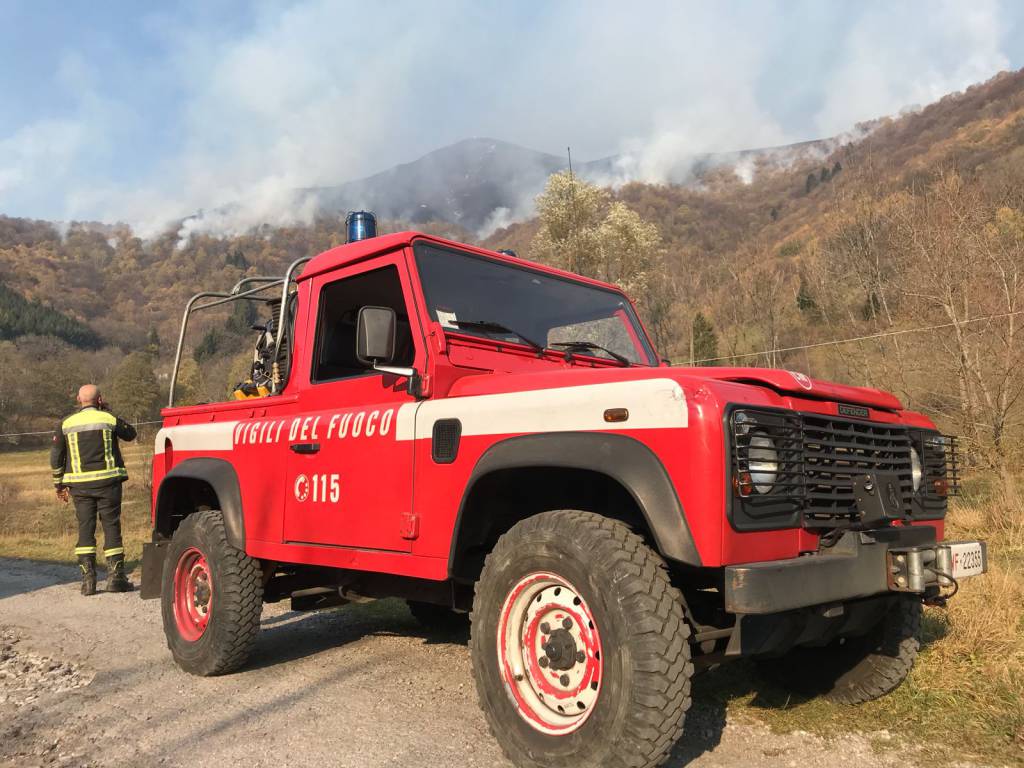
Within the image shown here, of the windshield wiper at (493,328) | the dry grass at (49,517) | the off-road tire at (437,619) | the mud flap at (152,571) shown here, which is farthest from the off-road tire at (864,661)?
the dry grass at (49,517)

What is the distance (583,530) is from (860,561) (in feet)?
3.15

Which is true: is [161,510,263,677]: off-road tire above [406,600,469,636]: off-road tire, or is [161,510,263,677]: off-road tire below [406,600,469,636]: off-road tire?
above

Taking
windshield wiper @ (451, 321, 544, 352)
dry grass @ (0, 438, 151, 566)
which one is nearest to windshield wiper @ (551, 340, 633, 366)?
windshield wiper @ (451, 321, 544, 352)

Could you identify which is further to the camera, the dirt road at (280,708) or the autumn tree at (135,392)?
the autumn tree at (135,392)

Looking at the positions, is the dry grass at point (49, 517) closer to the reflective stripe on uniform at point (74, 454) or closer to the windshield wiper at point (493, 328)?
the reflective stripe on uniform at point (74, 454)

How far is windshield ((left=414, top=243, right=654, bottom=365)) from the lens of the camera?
12.2 ft

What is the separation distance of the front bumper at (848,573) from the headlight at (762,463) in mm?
256

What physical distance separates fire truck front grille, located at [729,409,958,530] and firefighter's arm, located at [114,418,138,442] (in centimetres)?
670

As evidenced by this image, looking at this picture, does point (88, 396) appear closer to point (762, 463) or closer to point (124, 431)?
point (124, 431)

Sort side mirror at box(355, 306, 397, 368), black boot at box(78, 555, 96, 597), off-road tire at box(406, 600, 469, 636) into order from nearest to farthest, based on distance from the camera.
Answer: side mirror at box(355, 306, 397, 368)
off-road tire at box(406, 600, 469, 636)
black boot at box(78, 555, 96, 597)

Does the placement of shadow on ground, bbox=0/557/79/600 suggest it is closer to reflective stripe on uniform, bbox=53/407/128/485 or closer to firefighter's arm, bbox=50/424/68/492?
firefighter's arm, bbox=50/424/68/492

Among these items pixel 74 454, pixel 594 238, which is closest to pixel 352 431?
pixel 74 454

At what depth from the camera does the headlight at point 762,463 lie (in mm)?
2500

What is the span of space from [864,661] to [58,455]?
24.1 ft
